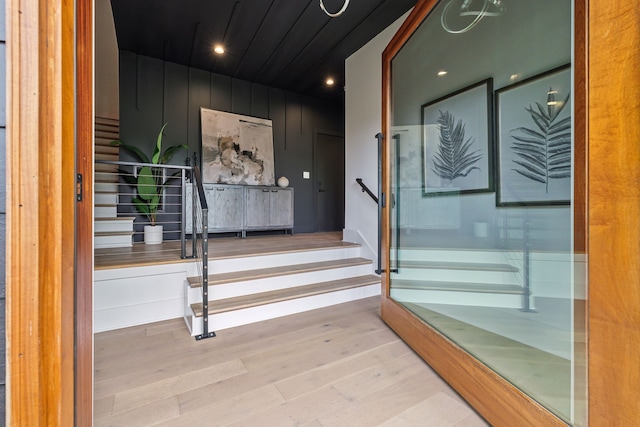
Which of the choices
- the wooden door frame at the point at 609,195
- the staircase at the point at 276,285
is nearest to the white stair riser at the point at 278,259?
the staircase at the point at 276,285

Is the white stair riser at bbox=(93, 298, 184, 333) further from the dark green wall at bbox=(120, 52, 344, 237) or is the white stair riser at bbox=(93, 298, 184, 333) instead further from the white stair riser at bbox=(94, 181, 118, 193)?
the dark green wall at bbox=(120, 52, 344, 237)

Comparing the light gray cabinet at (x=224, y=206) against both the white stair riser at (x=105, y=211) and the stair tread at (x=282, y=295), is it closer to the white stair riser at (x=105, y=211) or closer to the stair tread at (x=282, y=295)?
the white stair riser at (x=105, y=211)

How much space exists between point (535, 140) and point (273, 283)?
207 cm

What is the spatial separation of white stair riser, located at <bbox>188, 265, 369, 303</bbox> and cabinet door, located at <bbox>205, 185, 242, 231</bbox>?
1.71m

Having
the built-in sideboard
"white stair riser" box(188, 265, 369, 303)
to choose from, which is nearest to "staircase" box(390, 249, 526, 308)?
"white stair riser" box(188, 265, 369, 303)

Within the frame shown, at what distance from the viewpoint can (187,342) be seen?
1.79 m

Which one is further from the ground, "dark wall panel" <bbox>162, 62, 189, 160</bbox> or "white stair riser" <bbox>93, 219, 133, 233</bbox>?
"dark wall panel" <bbox>162, 62, 189, 160</bbox>

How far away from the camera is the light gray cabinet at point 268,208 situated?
159 inches

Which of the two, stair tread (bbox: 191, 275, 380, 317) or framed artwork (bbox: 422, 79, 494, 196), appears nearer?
framed artwork (bbox: 422, 79, 494, 196)

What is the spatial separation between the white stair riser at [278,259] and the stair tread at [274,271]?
0.17 ft

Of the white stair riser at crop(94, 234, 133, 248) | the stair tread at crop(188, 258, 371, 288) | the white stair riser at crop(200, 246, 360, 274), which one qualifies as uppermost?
the white stair riser at crop(94, 234, 133, 248)

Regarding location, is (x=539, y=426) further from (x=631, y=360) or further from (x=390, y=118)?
(x=390, y=118)

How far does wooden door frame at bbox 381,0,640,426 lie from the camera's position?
0.67 meters

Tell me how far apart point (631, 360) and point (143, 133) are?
15.3ft
